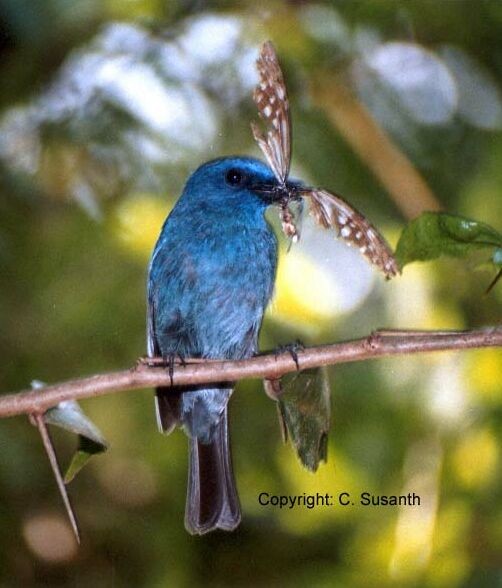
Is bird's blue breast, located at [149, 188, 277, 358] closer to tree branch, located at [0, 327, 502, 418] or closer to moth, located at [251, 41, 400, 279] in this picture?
moth, located at [251, 41, 400, 279]

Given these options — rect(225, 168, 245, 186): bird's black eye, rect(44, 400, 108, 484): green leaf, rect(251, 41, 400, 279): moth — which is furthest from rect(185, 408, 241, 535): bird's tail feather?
rect(251, 41, 400, 279): moth

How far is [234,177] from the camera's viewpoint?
3391 millimetres

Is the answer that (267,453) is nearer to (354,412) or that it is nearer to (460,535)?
(354,412)

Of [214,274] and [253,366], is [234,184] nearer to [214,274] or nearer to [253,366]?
[214,274]

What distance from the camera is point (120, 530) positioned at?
176 inches

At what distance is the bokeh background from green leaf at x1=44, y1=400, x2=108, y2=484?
1445 mm

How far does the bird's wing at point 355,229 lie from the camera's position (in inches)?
79.6

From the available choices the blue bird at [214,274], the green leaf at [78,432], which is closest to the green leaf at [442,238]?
the green leaf at [78,432]

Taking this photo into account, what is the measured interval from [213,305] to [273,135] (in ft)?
3.97

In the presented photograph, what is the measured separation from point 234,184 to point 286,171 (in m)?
1.02

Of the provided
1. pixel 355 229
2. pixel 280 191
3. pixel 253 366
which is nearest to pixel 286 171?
pixel 355 229

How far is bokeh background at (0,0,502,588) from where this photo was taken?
381cm

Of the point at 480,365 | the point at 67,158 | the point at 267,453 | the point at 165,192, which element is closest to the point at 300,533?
the point at 267,453

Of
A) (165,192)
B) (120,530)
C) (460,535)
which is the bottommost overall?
(460,535)
